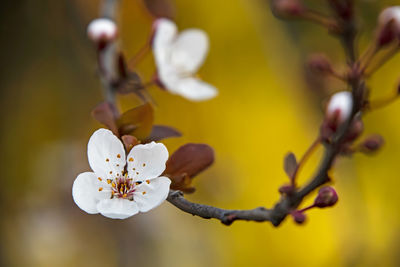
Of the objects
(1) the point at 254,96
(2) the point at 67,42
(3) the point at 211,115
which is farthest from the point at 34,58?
(1) the point at 254,96

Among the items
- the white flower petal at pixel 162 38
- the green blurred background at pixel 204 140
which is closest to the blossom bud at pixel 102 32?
the white flower petal at pixel 162 38

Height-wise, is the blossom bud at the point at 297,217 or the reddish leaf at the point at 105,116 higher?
the reddish leaf at the point at 105,116

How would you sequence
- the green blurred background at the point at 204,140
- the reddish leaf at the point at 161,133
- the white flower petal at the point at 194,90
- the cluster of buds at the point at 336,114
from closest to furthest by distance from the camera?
the cluster of buds at the point at 336,114 → the reddish leaf at the point at 161,133 → the white flower petal at the point at 194,90 → the green blurred background at the point at 204,140

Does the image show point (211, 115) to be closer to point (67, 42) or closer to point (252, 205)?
point (252, 205)

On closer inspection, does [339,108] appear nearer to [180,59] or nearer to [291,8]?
[291,8]

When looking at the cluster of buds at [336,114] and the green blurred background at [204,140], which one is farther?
the green blurred background at [204,140]

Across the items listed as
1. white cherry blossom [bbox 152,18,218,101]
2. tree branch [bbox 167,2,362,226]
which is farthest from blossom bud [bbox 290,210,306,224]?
white cherry blossom [bbox 152,18,218,101]

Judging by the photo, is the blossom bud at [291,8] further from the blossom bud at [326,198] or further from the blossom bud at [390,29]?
the blossom bud at [326,198]
